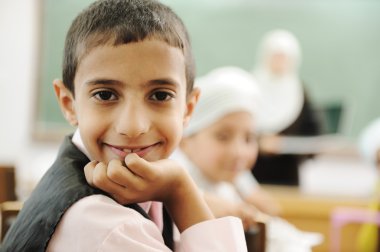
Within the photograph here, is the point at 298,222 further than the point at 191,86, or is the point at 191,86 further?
the point at 298,222

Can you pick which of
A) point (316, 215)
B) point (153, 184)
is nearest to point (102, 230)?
point (153, 184)

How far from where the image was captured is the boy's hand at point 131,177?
2.26ft

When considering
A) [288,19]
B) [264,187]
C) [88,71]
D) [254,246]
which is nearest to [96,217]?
[88,71]

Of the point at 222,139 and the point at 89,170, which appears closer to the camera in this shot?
the point at 89,170

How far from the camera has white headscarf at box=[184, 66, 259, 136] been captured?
182 centimetres

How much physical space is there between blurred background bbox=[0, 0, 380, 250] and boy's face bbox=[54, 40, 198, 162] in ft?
12.1

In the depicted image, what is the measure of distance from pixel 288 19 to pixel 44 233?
4179mm

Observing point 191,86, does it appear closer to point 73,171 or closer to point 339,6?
→ point 73,171

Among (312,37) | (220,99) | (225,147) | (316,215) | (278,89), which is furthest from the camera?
(312,37)

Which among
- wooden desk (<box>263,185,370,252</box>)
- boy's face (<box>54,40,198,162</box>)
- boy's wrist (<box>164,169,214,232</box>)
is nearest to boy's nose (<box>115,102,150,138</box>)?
boy's face (<box>54,40,198,162</box>)

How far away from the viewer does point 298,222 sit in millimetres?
2830

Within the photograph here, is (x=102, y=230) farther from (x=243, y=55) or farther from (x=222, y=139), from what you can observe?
(x=243, y=55)

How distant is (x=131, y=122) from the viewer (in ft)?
2.26

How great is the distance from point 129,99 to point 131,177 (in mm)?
108
